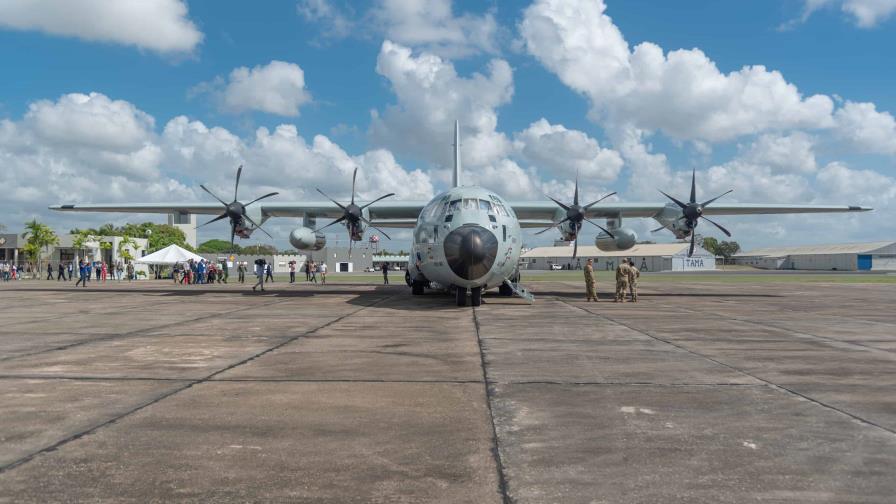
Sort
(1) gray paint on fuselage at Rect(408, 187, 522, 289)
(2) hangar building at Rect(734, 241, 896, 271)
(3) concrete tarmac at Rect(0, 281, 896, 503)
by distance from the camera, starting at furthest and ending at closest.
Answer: (2) hangar building at Rect(734, 241, 896, 271) < (1) gray paint on fuselage at Rect(408, 187, 522, 289) < (3) concrete tarmac at Rect(0, 281, 896, 503)

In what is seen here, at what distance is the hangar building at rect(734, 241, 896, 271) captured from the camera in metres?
96.6

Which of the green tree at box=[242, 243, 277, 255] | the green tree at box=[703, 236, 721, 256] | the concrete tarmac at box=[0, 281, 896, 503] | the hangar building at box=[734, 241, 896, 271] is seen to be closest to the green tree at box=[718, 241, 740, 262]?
the green tree at box=[703, 236, 721, 256]

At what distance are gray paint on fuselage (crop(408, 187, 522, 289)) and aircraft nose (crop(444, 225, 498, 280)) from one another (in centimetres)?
26

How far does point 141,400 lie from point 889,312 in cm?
1912

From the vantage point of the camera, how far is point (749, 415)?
18.1ft

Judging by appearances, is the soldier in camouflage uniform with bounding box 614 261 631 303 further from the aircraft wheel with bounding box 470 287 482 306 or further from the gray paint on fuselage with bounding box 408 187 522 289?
the aircraft wheel with bounding box 470 287 482 306

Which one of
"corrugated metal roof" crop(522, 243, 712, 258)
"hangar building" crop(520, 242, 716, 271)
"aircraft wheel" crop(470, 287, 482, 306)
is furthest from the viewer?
"corrugated metal roof" crop(522, 243, 712, 258)

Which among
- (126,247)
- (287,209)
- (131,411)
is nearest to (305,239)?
(287,209)

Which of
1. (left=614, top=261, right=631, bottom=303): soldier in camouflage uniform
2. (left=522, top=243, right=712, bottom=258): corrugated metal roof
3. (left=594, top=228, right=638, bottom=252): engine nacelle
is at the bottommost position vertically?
(left=614, top=261, right=631, bottom=303): soldier in camouflage uniform

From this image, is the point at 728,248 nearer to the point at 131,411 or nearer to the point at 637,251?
the point at 637,251

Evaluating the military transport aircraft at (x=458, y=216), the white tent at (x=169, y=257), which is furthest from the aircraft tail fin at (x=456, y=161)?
the white tent at (x=169, y=257)

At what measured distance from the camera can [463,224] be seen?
16.4 metres

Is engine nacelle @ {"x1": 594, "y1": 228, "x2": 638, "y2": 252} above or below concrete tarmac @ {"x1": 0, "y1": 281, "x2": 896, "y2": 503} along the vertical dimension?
above

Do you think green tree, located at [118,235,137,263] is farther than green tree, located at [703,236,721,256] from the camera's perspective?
No
